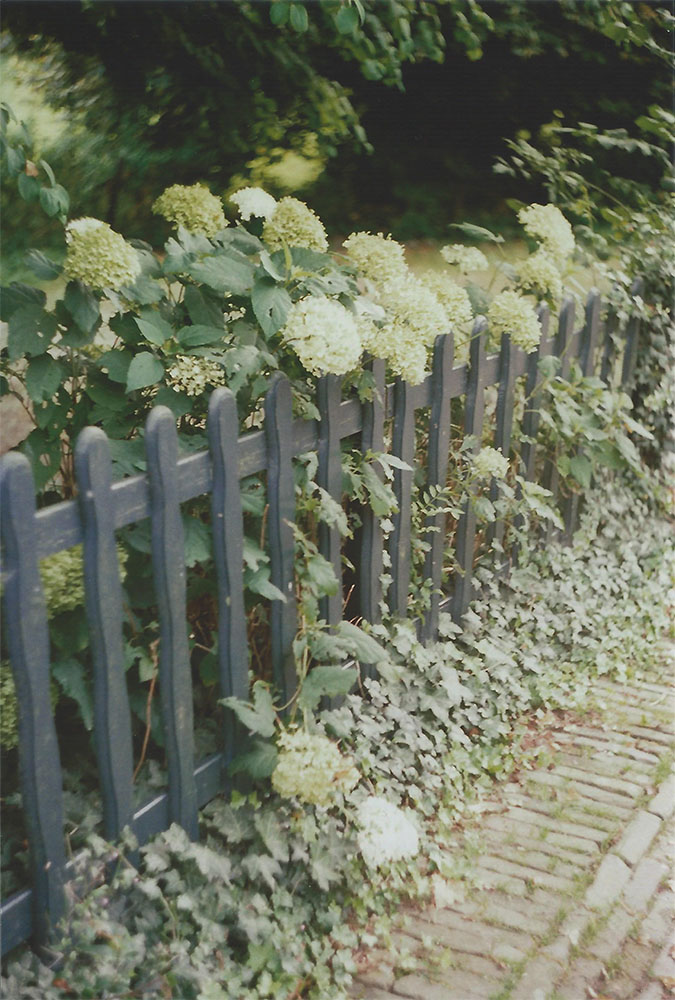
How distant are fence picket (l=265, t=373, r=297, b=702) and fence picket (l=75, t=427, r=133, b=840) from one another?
61 centimetres

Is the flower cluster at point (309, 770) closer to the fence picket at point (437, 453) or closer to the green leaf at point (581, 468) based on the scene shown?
the fence picket at point (437, 453)

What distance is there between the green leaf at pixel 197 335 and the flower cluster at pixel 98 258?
21cm

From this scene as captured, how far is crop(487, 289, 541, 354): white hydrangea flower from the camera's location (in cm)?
384

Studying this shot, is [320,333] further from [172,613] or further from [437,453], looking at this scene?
[437,453]

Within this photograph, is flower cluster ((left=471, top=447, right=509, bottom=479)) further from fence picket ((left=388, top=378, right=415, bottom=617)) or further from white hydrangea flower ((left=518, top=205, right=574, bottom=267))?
white hydrangea flower ((left=518, top=205, right=574, bottom=267))

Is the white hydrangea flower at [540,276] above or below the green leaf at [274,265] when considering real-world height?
below

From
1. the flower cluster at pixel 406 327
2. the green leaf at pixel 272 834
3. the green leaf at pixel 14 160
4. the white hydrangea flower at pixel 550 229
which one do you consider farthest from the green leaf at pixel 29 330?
the white hydrangea flower at pixel 550 229

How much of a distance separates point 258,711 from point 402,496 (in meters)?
1.13

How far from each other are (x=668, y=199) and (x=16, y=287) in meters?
4.63

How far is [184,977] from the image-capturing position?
2.31 metres

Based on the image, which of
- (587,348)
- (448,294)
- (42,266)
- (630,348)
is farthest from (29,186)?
(630,348)

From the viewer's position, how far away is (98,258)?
8.16 ft

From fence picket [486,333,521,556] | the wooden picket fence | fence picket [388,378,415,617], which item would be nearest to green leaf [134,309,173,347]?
the wooden picket fence

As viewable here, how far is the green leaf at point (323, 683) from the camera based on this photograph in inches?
112
